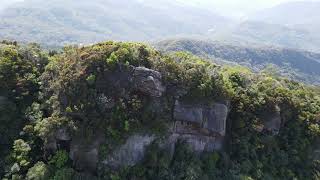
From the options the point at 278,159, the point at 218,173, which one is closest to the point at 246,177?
the point at 218,173

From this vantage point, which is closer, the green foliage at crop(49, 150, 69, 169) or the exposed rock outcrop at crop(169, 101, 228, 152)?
the green foliage at crop(49, 150, 69, 169)

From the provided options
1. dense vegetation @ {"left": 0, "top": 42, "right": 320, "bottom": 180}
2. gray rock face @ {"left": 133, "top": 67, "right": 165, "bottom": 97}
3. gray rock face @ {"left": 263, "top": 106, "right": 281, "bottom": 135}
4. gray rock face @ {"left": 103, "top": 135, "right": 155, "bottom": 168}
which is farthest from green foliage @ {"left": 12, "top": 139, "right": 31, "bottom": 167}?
gray rock face @ {"left": 263, "top": 106, "right": 281, "bottom": 135}

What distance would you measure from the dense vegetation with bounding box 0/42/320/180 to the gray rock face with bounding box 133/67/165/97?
0.79 meters

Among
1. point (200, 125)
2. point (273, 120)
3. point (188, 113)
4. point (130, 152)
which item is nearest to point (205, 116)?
point (200, 125)

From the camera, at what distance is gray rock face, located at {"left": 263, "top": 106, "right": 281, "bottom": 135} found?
48844 millimetres

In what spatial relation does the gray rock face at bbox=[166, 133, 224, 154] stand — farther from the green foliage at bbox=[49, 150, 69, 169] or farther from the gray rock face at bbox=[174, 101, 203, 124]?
the green foliage at bbox=[49, 150, 69, 169]

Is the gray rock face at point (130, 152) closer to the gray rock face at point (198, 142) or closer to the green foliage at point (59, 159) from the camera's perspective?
the gray rock face at point (198, 142)

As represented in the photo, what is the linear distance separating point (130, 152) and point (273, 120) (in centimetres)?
1663

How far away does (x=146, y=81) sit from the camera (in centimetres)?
4150

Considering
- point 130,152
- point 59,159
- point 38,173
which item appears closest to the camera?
point 38,173

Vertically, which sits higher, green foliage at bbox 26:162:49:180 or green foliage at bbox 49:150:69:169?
green foliage at bbox 49:150:69:169

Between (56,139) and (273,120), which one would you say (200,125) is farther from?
(56,139)

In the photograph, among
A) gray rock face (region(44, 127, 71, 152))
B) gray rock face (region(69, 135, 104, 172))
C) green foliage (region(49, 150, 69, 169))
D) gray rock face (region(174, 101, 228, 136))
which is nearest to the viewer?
green foliage (region(49, 150, 69, 169))

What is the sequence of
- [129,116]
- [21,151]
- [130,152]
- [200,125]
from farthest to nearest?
[200,125] → [129,116] → [130,152] → [21,151]
